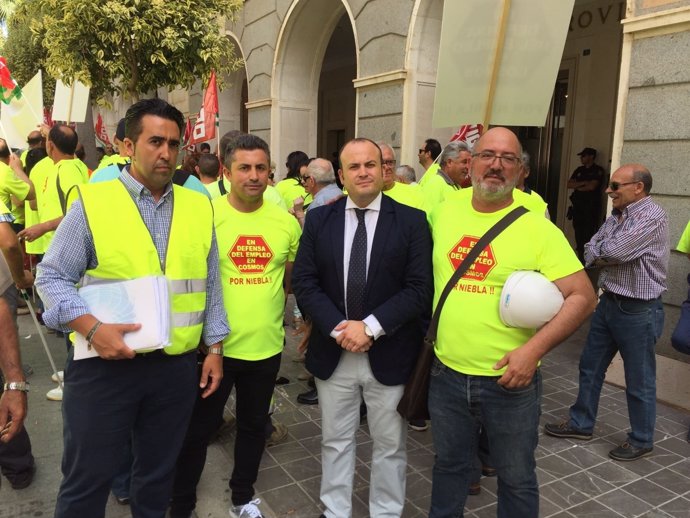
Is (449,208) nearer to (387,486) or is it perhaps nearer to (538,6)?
(538,6)

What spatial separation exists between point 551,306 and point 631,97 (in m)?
4.17

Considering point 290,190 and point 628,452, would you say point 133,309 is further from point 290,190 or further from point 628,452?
point 290,190

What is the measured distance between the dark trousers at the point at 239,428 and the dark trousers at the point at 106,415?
470 millimetres

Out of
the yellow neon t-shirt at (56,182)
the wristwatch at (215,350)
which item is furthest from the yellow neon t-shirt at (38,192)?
the wristwatch at (215,350)

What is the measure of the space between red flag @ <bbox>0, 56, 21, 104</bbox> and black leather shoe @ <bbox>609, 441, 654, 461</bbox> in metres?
7.34

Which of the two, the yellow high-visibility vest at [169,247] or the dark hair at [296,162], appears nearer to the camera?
the yellow high-visibility vest at [169,247]

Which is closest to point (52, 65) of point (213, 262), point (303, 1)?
point (303, 1)

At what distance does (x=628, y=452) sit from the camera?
3877 mm

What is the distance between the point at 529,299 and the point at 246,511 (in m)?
2.00

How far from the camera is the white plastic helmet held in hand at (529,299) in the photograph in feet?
7.35

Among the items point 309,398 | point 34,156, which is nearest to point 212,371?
point 309,398

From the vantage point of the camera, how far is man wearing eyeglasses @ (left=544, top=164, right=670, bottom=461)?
150 inches

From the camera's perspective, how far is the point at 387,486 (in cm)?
285

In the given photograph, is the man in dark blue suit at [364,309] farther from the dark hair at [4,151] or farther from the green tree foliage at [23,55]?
Result: the green tree foliage at [23,55]
